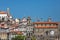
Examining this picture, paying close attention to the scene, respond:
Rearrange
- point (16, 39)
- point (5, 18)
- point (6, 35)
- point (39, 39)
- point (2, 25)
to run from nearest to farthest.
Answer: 1. point (16, 39)
2. point (39, 39)
3. point (6, 35)
4. point (2, 25)
5. point (5, 18)

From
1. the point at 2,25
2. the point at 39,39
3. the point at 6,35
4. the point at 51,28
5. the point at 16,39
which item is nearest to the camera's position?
the point at 16,39

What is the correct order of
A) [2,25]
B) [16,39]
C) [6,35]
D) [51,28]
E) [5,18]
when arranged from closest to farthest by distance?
[16,39] < [6,35] < [51,28] < [2,25] < [5,18]

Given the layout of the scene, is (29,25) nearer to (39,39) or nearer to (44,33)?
(44,33)

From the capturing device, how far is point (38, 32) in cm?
5753

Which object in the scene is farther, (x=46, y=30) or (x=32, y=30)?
(x=46, y=30)

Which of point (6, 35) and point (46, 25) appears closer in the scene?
point (6, 35)

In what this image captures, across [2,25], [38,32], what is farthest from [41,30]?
[2,25]

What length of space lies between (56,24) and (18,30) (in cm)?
861

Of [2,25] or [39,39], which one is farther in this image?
[2,25]

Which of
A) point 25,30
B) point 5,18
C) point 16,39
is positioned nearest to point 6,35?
point 25,30

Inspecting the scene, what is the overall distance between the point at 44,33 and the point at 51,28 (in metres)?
3.19

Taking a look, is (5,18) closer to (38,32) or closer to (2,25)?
(2,25)

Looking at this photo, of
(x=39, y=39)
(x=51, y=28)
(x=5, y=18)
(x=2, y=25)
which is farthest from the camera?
(x=5, y=18)

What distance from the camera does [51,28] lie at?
194 ft
